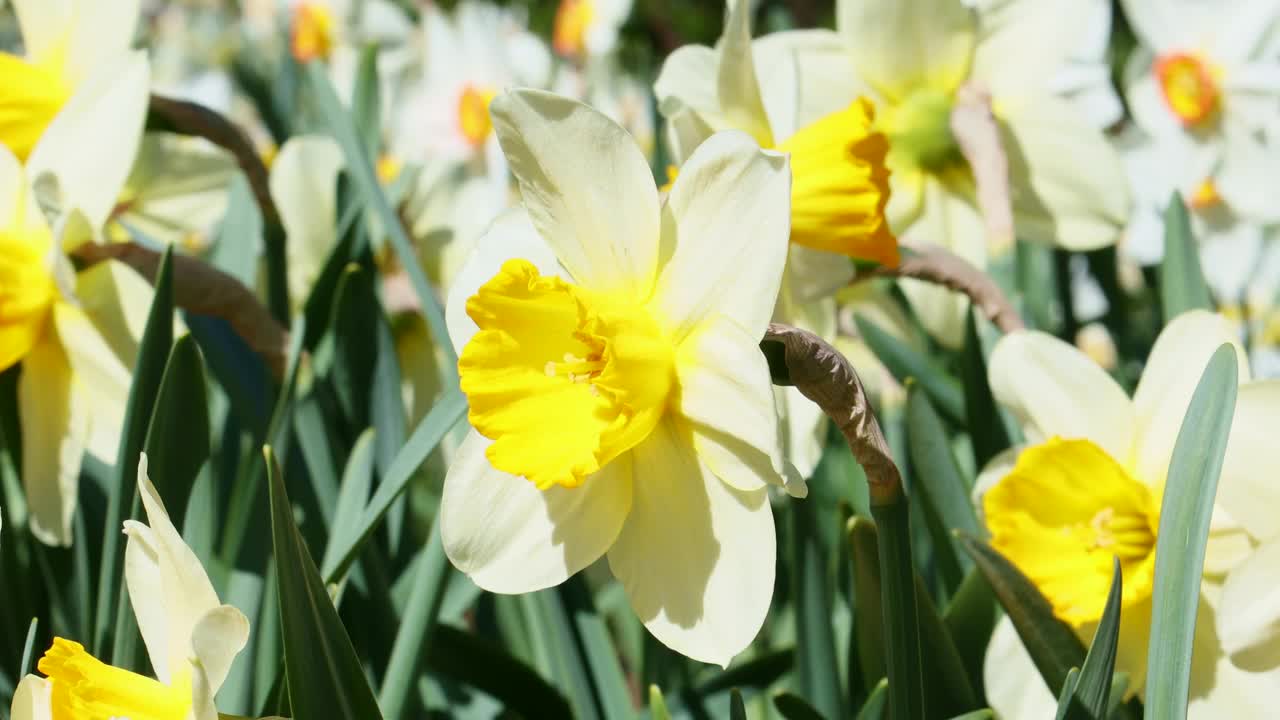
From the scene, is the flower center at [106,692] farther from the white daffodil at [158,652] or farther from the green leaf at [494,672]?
the green leaf at [494,672]

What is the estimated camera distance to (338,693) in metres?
0.69

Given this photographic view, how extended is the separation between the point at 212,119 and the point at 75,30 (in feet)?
0.49

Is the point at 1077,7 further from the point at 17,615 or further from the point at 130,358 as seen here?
the point at 17,615

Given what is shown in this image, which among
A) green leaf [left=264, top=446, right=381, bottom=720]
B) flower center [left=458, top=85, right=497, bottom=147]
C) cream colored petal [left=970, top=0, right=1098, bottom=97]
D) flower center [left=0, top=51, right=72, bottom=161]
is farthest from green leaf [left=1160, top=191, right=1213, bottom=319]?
flower center [left=458, top=85, right=497, bottom=147]

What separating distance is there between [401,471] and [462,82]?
224 cm

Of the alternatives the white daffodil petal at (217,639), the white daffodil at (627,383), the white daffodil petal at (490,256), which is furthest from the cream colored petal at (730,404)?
the white daffodil petal at (217,639)

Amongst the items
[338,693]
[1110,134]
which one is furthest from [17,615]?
[1110,134]

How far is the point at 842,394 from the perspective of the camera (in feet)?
2.09

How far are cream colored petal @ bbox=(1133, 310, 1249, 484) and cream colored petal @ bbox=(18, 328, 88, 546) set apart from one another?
872mm

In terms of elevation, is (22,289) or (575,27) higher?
(22,289)

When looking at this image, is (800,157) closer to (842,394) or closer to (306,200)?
(842,394)

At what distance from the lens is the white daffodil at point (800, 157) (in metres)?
0.94

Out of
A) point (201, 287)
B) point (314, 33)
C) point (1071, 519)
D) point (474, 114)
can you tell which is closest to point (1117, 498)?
point (1071, 519)

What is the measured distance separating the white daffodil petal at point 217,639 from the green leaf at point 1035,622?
44cm
